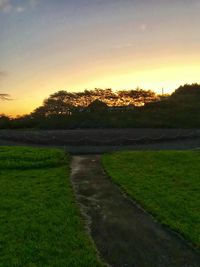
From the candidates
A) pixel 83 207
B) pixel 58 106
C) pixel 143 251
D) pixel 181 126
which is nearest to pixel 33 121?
pixel 58 106

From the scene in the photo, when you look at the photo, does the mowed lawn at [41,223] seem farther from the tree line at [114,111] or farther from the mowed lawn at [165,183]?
the tree line at [114,111]

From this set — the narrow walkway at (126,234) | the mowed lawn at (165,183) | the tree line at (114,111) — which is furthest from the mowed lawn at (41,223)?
the tree line at (114,111)

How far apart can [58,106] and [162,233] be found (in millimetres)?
60741

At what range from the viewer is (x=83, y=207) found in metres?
14.1

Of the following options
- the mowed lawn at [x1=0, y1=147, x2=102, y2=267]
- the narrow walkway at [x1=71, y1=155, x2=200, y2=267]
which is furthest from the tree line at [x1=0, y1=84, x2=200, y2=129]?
the narrow walkway at [x1=71, y1=155, x2=200, y2=267]

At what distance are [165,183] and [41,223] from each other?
734cm

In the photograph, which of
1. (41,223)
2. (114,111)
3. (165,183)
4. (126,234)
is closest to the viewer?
(126,234)

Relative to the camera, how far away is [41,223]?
1247cm

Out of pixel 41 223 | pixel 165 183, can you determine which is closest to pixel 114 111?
pixel 165 183

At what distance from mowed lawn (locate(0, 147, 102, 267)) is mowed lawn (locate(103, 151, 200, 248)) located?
272cm

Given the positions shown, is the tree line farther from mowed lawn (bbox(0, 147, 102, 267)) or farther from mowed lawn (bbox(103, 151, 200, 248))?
mowed lawn (bbox(0, 147, 102, 267))

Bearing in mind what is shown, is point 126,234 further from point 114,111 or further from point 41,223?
point 114,111

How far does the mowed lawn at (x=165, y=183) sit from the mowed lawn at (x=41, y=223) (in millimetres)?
2718

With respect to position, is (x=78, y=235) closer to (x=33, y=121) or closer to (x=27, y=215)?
(x=27, y=215)
